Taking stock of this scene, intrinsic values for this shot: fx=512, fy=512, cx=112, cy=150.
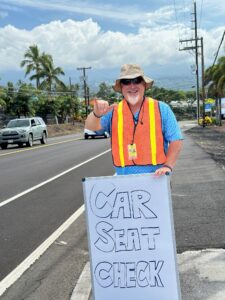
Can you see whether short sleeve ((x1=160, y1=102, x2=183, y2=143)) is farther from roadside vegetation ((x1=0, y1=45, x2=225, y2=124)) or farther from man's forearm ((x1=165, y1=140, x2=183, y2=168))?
roadside vegetation ((x1=0, y1=45, x2=225, y2=124))

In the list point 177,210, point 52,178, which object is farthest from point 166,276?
point 52,178

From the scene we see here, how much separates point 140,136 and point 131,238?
79cm

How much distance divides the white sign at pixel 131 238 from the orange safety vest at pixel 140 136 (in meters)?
0.27

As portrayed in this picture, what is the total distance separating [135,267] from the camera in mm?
3824

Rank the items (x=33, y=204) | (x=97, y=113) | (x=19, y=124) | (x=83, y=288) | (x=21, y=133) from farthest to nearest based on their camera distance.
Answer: (x=19, y=124), (x=21, y=133), (x=33, y=204), (x=83, y=288), (x=97, y=113)

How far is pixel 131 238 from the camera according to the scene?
12.6ft

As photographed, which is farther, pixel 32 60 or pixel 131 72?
pixel 32 60

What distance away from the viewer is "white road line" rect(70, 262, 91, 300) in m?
4.51

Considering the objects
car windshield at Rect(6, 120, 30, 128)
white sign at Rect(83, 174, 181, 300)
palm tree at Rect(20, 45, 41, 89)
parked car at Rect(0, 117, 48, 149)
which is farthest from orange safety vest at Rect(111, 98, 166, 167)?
palm tree at Rect(20, 45, 41, 89)

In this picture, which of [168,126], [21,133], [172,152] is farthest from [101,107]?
[21,133]

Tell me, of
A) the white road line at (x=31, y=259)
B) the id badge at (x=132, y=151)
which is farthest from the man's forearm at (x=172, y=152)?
the white road line at (x=31, y=259)

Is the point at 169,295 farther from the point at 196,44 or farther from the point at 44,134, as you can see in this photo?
the point at 196,44

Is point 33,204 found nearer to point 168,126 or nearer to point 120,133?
point 120,133

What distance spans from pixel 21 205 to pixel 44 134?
23519mm
